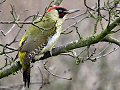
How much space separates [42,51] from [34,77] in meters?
2.80

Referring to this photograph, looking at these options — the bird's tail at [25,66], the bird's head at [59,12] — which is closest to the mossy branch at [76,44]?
the bird's tail at [25,66]

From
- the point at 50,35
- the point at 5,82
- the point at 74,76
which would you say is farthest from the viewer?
the point at 74,76

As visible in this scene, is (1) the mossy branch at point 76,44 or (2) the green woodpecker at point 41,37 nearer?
(1) the mossy branch at point 76,44

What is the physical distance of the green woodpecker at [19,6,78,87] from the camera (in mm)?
6574

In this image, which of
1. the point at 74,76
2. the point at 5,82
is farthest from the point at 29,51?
the point at 74,76

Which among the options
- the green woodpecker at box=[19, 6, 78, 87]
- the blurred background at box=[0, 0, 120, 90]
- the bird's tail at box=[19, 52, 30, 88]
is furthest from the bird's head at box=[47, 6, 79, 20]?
the blurred background at box=[0, 0, 120, 90]

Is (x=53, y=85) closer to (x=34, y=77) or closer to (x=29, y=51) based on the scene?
(x=34, y=77)

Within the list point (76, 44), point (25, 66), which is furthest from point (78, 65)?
point (76, 44)

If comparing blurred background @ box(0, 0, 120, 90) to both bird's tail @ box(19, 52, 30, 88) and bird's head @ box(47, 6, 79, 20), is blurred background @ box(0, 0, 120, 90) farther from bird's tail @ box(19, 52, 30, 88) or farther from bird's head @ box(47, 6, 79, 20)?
bird's tail @ box(19, 52, 30, 88)

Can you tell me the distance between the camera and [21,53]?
663cm

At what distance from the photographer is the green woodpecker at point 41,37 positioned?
657 centimetres

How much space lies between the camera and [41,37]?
7.07 m

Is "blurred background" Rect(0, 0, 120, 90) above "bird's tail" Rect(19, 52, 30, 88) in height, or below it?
below

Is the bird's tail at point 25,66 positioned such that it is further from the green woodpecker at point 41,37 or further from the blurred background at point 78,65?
the blurred background at point 78,65
